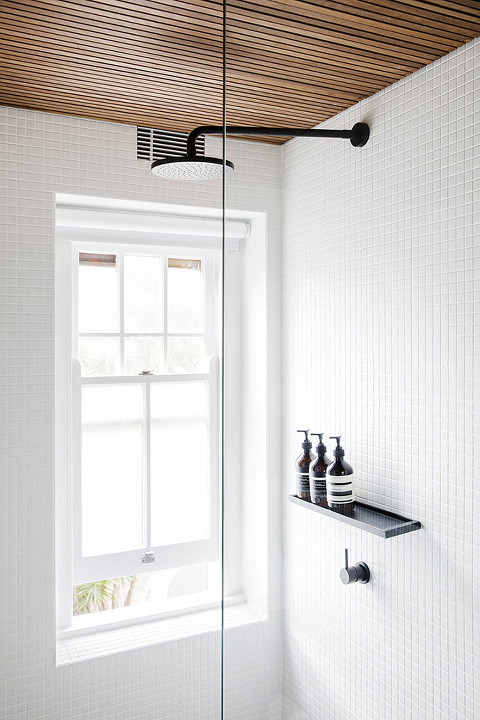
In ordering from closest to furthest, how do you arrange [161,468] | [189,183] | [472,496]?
[472,496]
[189,183]
[161,468]

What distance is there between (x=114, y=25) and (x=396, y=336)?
0.78 metres

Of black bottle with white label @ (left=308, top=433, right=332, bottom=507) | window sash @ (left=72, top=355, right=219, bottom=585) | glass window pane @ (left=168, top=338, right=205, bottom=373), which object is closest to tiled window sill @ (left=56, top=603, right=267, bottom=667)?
window sash @ (left=72, top=355, right=219, bottom=585)

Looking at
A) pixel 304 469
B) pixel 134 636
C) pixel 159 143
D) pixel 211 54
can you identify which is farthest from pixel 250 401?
pixel 134 636

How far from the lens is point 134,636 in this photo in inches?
53.2

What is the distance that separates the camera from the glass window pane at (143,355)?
4.76 feet

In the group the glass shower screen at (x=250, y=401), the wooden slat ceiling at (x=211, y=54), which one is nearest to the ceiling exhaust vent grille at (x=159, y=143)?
the wooden slat ceiling at (x=211, y=54)

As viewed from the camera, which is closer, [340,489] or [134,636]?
[340,489]

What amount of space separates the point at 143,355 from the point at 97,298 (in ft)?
0.64

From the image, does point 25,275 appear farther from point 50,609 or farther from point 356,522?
point 356,522

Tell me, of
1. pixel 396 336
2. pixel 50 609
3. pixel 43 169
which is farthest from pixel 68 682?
pixel 396 336

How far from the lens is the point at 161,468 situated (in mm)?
1477

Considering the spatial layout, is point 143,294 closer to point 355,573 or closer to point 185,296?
point 185,296

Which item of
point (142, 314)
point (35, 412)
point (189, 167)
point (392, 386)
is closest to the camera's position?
point (392, 386)

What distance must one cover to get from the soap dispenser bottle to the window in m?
1.12
